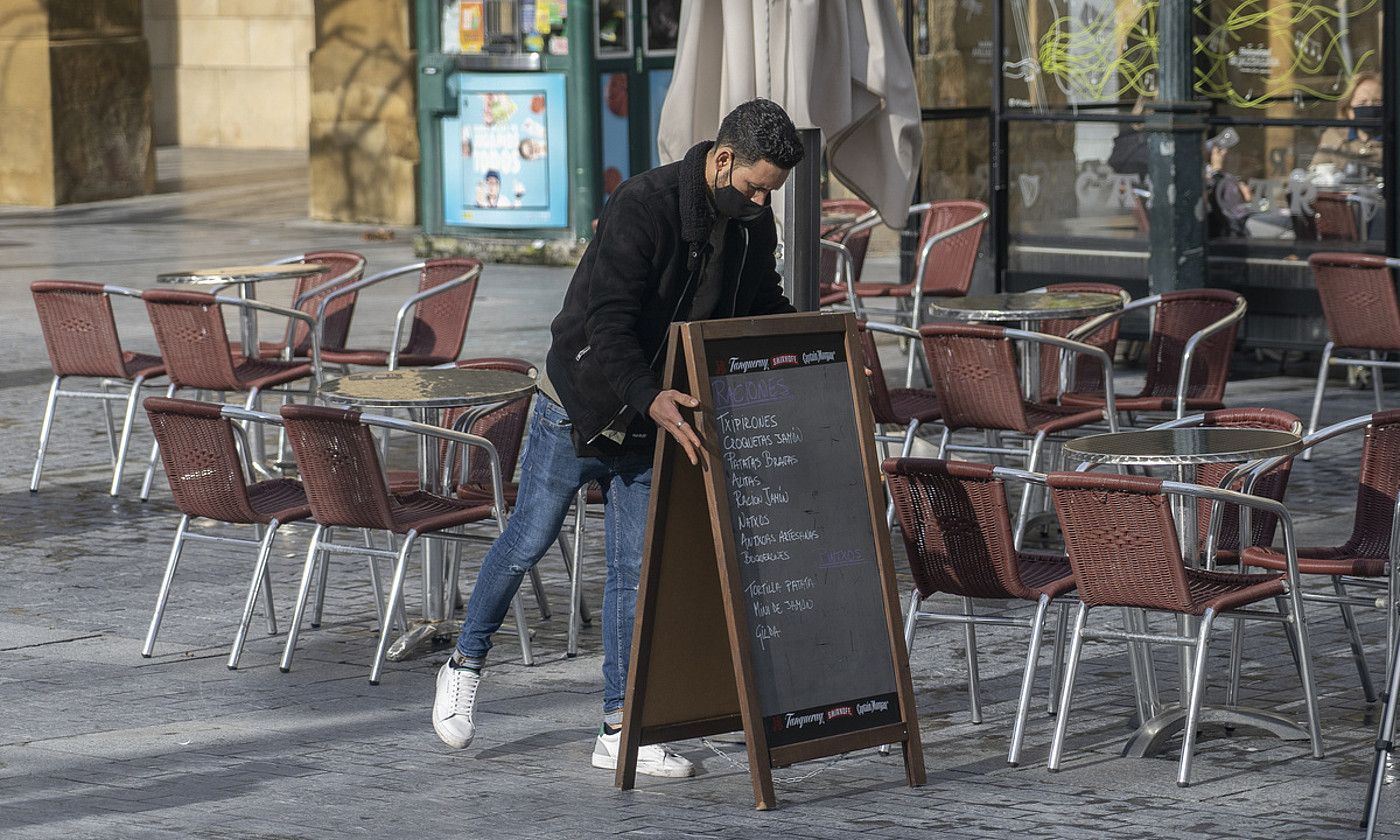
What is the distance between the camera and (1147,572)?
19.3 ft

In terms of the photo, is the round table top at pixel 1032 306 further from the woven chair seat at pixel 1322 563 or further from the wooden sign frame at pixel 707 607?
the wooden sign frame at pixel 707 607

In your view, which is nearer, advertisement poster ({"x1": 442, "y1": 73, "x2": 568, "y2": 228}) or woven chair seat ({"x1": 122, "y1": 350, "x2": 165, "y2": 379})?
woven chair seat ({"x1": 122, "y1": 350, "x2": 165, "y2": 379})

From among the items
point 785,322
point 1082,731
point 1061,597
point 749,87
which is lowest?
point 1082,731

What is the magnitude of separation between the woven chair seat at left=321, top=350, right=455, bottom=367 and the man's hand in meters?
5.05

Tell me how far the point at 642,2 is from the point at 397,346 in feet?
29.0

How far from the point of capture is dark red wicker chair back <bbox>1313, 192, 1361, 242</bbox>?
1298cm

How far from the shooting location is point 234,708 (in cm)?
676

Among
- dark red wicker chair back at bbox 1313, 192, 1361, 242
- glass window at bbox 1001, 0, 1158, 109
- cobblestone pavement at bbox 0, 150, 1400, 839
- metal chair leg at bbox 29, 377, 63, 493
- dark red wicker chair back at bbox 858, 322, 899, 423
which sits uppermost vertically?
glass window at bbox 1001, 0, 1158, 109

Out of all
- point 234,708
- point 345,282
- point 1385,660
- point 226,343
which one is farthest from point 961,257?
point 234,708

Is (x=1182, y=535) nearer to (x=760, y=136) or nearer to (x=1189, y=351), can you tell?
(x=760, y=136)

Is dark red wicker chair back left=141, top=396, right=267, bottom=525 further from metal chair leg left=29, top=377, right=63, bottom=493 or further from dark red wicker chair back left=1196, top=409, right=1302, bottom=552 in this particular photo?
metal chair leg left=29, top=377, right=63, bottom=493

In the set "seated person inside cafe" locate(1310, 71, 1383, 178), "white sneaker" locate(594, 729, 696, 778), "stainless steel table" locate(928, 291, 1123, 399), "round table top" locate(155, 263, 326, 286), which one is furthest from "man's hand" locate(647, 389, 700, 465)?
"seated person inside cafe" locate(1310, 71, 1383, 178)

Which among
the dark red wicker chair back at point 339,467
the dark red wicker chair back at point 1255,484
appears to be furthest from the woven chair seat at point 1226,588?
the dark red wicker chair back at point 339,467

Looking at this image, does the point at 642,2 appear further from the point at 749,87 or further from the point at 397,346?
the point at 749,87
